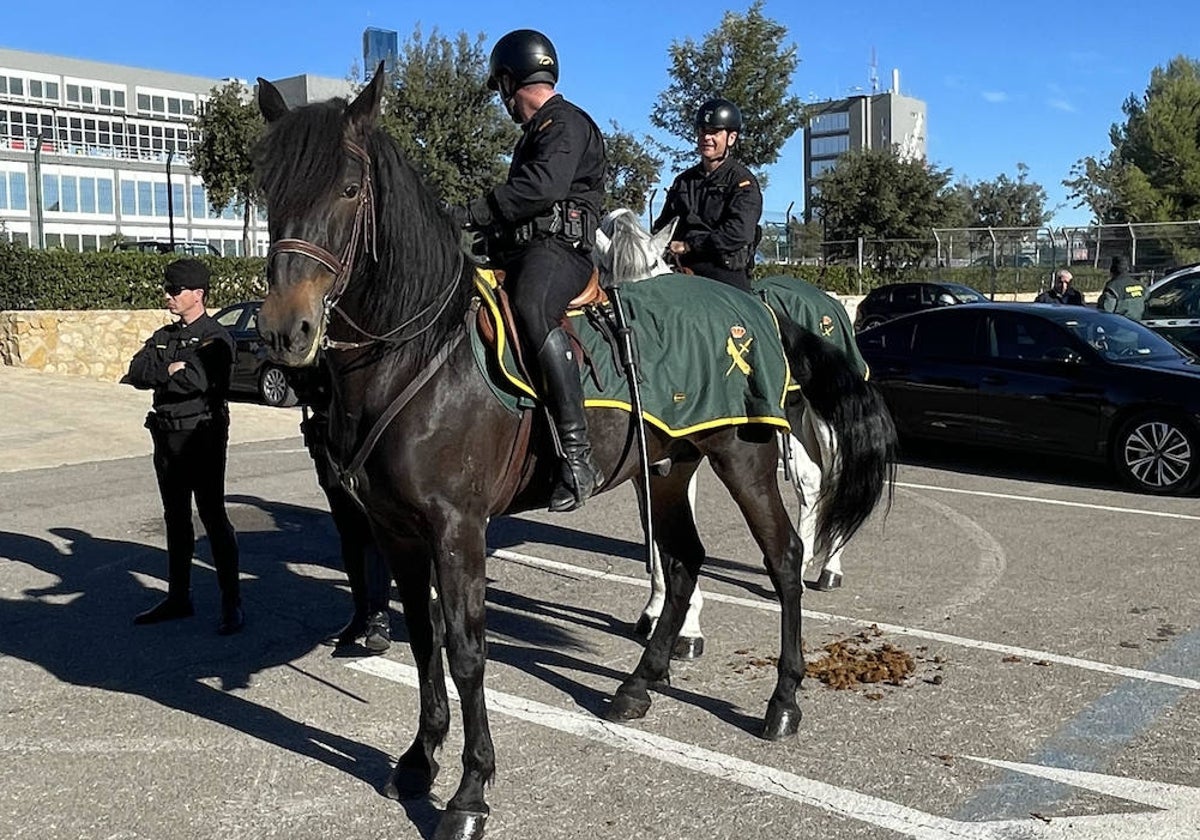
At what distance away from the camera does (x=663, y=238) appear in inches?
249

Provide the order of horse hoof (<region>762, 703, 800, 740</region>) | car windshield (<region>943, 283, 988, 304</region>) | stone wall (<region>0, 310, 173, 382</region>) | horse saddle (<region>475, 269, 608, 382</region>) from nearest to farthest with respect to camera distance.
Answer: horse saddle (<region>475, 269, 608, 382</region>) → horse hoof (<region>762, 703, 800, 740</region>) → stone wall (<region>0, 310, 173, 382</region>) → car windshield (<region>943, 283, 988, 304</region>)

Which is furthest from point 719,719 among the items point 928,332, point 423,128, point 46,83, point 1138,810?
point 46,83

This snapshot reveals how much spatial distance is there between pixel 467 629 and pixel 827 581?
363 cm

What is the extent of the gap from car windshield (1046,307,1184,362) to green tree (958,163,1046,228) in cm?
7653

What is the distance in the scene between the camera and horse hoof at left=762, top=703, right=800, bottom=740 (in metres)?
4.65

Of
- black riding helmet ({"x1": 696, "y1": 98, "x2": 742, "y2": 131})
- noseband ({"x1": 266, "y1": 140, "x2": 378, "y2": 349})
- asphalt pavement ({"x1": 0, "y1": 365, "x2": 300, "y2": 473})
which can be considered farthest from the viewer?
asphalt pavement ({"x1": 0, "y1": 365, "x2": 300, "y2": 473})

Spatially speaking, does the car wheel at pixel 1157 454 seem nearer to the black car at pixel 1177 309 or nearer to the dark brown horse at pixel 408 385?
the black car at pixel 1177 309

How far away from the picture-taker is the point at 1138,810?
3.91 m

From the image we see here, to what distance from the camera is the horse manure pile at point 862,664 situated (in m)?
5.32

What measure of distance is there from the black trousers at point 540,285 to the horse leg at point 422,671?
0.91 m

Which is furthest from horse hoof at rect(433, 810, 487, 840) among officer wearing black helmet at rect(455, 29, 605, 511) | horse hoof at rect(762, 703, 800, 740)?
horse hoof at rect(762, 703, 800, 740)

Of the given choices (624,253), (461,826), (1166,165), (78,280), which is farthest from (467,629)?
(1166,165)

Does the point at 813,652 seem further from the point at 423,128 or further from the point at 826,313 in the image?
the point at 423,128

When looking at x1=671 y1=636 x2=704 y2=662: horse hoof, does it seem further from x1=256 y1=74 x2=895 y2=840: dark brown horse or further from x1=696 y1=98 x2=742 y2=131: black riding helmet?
x1=696 y1=98 x2=742 y2=131: black riding helmet
